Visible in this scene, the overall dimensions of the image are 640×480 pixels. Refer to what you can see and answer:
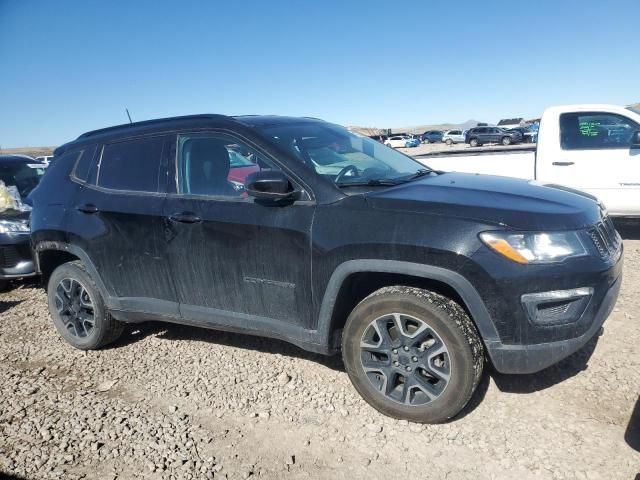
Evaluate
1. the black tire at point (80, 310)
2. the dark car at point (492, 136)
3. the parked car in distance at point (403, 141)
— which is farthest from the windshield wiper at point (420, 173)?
the parked car in distance at point (403, 141)

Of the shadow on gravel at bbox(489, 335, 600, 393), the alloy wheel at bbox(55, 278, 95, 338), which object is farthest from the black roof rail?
the shadow on gravel at bbox(489, 335, 600, 393)

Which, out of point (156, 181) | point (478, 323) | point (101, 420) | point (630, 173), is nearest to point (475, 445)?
point (478, 323)

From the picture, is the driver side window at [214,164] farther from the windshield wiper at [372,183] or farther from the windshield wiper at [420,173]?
the windshield wiper at [420,173]

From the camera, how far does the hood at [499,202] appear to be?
8.06 ft

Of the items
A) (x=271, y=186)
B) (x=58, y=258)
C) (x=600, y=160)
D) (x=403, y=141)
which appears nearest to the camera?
(x=271, y=186)

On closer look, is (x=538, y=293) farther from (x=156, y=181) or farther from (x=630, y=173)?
(x=630, y=173)

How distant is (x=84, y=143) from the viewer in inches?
154

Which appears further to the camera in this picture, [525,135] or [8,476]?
[525,135]

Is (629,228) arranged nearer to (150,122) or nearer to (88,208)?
(150,122)

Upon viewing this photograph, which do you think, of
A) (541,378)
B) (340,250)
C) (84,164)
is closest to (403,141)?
(84,164)

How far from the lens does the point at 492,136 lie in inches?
1543

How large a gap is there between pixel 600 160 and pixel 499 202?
14.8ft

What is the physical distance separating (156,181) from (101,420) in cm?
164

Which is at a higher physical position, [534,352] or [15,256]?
[534,352]
